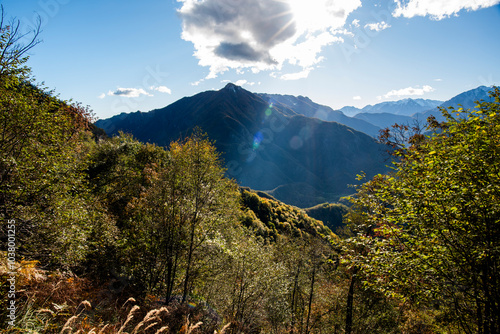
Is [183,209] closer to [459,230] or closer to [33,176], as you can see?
[33,176]

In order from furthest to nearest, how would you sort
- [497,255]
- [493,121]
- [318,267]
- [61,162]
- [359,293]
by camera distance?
[318,267], [359,293], [61,162], [493,121], [497,255]

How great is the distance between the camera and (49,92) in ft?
53.8

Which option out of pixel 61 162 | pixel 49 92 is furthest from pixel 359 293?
pixel 49 92

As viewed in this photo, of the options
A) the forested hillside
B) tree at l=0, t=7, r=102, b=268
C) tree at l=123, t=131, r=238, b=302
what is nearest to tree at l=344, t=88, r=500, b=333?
the forested hillside

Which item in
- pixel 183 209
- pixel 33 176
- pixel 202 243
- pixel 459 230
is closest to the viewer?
pixel 459 230

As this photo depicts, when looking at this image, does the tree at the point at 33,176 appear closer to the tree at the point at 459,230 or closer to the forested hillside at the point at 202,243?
the forested hillside at the point at 202,243

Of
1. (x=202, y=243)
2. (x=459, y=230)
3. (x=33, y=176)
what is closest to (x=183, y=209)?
(x=202, y=243)

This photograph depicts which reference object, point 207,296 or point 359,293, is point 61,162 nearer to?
point 207,296

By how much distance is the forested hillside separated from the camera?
22.7 feet

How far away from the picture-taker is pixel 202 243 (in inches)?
620

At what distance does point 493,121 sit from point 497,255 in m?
4.77

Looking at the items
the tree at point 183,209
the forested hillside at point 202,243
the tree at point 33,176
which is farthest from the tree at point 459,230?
the tree at point 33,176

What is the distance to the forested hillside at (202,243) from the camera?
6.91m

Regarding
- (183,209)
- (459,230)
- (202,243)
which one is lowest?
(202,243)
